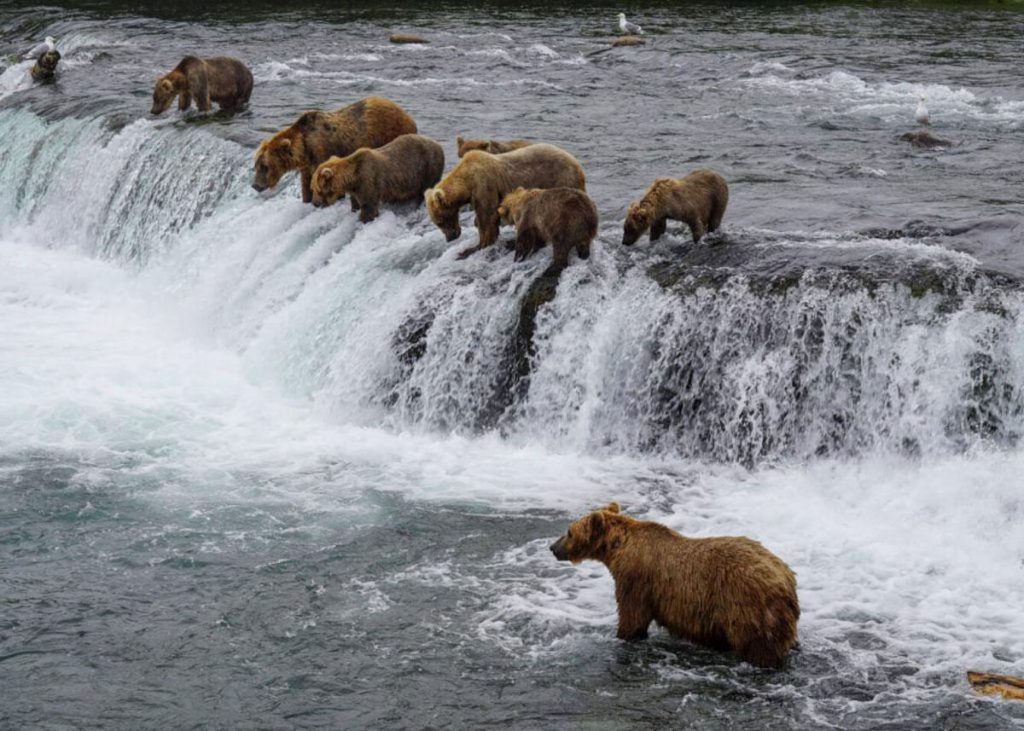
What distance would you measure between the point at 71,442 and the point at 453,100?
9.99 meters


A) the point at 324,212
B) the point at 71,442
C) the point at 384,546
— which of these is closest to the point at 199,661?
the point at 384,546

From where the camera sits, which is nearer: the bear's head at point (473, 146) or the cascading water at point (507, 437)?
the cascading water at point (507, 437)

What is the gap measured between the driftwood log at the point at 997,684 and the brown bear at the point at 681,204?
5.11 metres

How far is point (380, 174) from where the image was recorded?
43.4ft

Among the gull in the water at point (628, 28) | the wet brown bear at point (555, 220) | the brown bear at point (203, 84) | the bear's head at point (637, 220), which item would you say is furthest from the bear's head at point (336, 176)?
the gull in the water at point (628, 28)

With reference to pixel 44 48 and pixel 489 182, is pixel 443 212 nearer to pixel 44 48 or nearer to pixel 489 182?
pixel 489 182

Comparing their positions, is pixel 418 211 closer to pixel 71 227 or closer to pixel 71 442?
pixel 71 442

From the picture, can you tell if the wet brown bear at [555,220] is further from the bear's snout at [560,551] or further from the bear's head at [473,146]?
the bear's snout at [560,551]

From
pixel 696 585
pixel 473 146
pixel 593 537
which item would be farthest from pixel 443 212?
pixel 696 585

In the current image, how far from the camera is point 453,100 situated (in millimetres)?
19828

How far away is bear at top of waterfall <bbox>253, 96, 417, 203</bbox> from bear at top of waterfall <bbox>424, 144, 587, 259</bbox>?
246 cm

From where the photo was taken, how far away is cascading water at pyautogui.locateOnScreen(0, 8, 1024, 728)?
7.56 m

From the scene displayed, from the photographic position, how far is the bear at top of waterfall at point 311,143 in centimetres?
1407

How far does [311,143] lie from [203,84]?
16.2 ft
